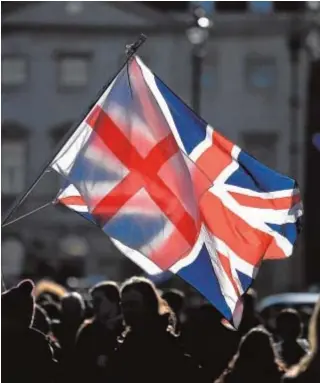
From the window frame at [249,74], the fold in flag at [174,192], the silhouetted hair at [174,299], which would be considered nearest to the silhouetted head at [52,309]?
the silhouetted hair at [174,299]

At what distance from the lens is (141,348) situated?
493 cm

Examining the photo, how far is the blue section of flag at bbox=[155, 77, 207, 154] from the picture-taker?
5.23 metres

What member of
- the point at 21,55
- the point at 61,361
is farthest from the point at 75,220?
the point at 61,361

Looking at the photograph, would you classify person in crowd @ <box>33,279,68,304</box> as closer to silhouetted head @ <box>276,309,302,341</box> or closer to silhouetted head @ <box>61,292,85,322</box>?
silhouetted head @ <box>61,292,85,322</box>

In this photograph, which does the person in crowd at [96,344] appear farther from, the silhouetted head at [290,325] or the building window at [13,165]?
the building window at [13,165]

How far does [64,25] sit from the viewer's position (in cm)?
2877

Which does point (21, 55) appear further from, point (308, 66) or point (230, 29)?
point (308, 66)

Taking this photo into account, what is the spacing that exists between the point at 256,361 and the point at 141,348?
21.8 inches

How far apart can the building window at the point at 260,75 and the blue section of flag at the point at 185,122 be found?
2422cm

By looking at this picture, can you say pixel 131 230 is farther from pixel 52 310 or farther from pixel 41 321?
pixel 52 310

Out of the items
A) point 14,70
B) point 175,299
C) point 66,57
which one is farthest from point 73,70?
point 175,299

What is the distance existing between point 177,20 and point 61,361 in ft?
78.9

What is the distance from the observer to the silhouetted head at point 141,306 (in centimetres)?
491

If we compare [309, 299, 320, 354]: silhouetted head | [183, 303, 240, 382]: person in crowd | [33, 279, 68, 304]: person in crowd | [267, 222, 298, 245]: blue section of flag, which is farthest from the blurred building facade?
[309, 299, 320, 354]: silhouetted head
